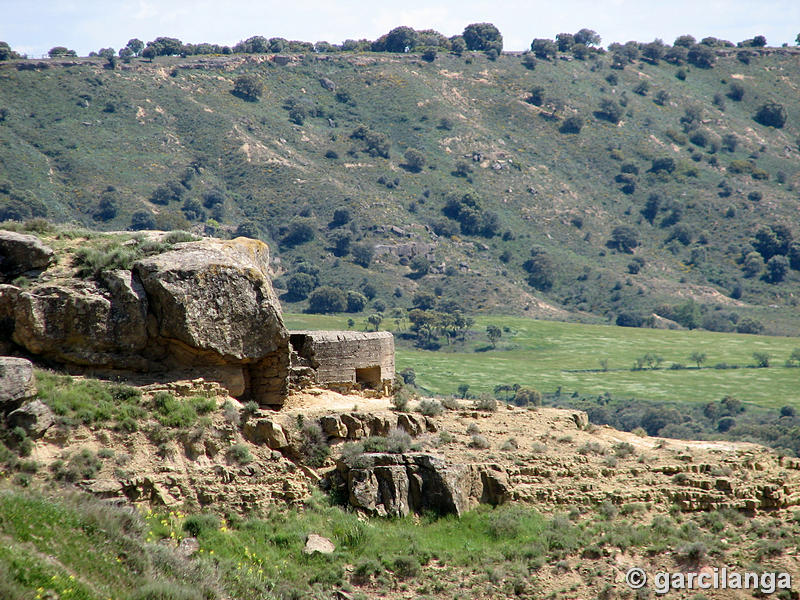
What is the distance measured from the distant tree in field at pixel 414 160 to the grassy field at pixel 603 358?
2759 cm

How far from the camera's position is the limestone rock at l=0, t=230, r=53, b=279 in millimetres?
17703

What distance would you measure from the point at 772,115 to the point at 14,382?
130 meters

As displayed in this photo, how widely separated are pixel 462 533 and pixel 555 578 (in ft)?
6.62

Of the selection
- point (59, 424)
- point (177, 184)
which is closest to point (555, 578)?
point (59, 424)

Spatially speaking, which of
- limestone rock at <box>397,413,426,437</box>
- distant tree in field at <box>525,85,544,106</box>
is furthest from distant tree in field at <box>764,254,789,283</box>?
limestone rock at <box>397,413,426,437</box>

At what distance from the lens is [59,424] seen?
52.5ft

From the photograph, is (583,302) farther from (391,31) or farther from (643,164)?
(391,31)

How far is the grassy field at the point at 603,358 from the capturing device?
72.1 m

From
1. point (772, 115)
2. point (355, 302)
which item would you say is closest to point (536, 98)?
point (772, 115)

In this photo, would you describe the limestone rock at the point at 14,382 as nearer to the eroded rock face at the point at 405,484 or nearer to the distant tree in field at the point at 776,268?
the eroded rock face at the point at 405,484

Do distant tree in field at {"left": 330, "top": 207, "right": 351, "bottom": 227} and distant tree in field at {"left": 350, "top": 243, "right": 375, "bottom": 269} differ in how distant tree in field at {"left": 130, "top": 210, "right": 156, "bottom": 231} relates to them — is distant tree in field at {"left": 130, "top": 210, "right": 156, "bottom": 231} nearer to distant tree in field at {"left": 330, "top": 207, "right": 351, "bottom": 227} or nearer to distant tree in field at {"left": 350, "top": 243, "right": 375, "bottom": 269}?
distant tree in field at {"left": 330, "top": 207, "right": 351, "bottom": 227}

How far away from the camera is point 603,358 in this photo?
81.3m

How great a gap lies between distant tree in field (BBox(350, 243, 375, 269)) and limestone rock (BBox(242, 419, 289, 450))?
7387cm

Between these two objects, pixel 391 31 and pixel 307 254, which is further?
pixel 391 31
